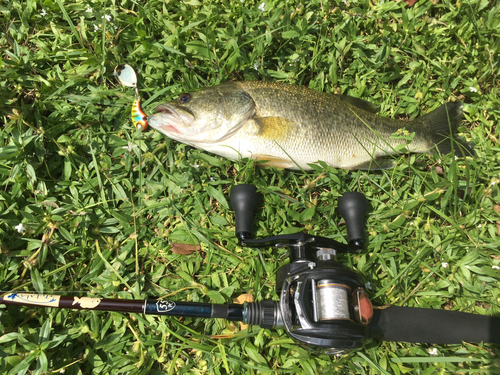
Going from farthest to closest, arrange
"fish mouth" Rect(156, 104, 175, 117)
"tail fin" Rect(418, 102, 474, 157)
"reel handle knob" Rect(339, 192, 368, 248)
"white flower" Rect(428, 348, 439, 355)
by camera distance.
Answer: "tail fin" Rect(418, 102, 474, 157)
"fish mouth" Rect(156, 104, 175, 117)
"white flower" Rect(428, 348, 439, 355)
"reel handle knob" Rect(339, 192, 368, 248)

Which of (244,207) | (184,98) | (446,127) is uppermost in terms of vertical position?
(184,98)

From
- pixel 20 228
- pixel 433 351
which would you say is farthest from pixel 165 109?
pixel 433 351

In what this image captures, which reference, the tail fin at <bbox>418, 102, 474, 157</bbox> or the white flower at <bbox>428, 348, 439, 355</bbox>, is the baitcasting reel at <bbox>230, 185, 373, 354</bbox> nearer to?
the white flower at <bbox>428, 348, 439, 355</bbox>

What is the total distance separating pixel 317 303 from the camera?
6.40ft

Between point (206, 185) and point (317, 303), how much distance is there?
1.45 metres

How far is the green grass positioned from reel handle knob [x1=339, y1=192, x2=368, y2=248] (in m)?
0.27

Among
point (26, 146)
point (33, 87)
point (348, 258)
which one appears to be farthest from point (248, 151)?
point (33, 87)

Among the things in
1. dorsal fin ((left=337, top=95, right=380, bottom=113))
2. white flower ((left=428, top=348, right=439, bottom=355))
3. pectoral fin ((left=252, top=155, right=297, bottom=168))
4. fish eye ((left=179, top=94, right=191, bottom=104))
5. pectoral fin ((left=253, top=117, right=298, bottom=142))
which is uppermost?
dorsal fin ((left=337, top=95, right=380, bottom=113))

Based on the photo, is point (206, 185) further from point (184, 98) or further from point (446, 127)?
point (446, 127)

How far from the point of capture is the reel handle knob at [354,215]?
2.42 meters

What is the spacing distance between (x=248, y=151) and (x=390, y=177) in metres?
1.45

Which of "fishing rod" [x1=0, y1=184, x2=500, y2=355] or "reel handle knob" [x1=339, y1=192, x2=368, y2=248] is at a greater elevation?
"reel handle knob" [x1=339, y1=192, x2=368, y2=248]

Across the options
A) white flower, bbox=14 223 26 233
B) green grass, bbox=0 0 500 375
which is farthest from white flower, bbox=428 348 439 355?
white flower, bbox=14 223 26 233

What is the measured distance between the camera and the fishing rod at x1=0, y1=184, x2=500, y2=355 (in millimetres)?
1896
